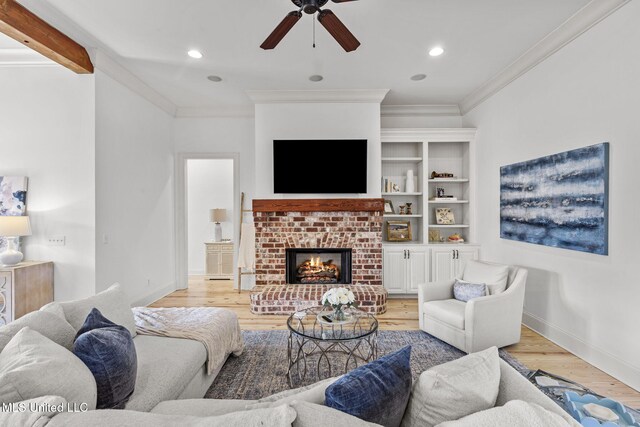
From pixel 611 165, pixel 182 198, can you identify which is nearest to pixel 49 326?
pixel 182 198

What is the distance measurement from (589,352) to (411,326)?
5.08 feet

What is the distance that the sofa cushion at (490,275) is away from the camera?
3.03 meters

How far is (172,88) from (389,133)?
317cm

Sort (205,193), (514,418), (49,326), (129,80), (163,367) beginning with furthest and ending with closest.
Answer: (205,193) → (129,80) → (163,367) → (49,326) → (514,418)

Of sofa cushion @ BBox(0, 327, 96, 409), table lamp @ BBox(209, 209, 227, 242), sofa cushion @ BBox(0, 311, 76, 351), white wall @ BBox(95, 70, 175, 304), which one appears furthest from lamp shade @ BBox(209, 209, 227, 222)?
sofa cushion @ BBox(0, 327, 96, 409)

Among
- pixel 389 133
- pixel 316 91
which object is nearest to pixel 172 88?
pixel 316 91

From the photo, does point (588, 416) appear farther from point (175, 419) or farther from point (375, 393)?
point (175, 419)

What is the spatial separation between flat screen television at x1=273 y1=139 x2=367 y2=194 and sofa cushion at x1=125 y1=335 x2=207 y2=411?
2.61m

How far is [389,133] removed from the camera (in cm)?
Result: 461

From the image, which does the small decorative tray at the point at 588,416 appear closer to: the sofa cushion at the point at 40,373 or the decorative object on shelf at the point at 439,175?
the sofa cushion at the point at 40,373

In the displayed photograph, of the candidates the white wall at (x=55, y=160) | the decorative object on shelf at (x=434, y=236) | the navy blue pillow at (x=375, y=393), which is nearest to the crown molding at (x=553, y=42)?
the decorative object on shelf at (x=434, y=236)

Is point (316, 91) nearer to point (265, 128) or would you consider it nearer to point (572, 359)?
point (265, 128)

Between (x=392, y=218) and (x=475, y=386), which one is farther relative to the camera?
(x=392, y=218)

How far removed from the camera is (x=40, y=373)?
1.08m
